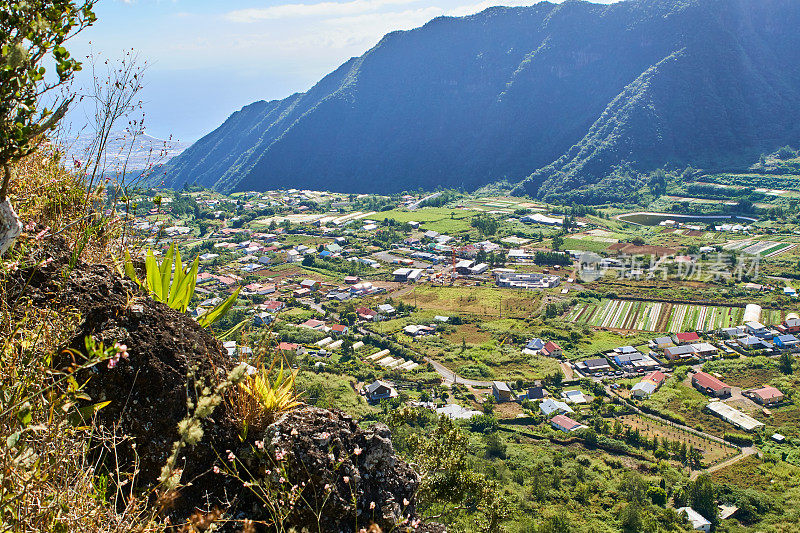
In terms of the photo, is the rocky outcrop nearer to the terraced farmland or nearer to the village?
the village

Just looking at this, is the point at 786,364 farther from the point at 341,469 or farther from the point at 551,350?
the point at 341,469

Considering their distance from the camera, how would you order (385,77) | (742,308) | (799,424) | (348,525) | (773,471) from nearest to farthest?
(348,525) → (773,471) → (799,424) → (742,308) → (385,77)

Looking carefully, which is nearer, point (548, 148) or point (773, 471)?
point (773, 471)

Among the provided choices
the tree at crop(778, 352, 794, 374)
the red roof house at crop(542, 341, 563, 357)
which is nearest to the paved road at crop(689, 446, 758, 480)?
the tree at crop(778, 352, 794, 374)

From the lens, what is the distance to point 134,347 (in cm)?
253

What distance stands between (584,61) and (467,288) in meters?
103

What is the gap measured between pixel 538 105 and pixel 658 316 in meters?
95.7

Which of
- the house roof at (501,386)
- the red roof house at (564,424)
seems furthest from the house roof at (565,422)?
the house roof at (501,386)

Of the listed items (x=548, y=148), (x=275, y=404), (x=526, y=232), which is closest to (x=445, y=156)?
(x=548, y=148)

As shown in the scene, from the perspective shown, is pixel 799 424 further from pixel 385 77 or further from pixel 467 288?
pixel 385 77

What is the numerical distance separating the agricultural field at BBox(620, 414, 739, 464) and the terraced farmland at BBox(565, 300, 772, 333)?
12360 millimetres

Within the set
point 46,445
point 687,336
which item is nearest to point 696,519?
point 687,336

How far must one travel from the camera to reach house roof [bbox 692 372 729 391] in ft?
86.6

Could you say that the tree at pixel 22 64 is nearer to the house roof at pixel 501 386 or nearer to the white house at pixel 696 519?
the white house at pixel 696 519
